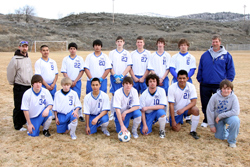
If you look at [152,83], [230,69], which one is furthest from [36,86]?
[230,69]

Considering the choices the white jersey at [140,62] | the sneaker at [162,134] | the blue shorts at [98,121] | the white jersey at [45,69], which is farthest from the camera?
the white jersey at [140,62]

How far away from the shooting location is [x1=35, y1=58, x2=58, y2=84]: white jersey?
5.27 metres

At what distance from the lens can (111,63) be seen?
18.5 feet

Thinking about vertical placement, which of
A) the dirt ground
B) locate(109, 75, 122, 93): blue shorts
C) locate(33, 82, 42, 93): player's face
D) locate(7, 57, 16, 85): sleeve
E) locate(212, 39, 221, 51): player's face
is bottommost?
the dirt ground

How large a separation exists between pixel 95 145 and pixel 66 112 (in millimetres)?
1031

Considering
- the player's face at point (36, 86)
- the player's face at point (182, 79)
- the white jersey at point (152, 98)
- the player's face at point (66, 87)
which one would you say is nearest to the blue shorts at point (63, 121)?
the player's face at point (66, 87)

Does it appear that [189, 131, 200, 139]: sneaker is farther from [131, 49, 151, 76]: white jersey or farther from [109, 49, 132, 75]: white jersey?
[109, 49, 132, 75]: white jersey

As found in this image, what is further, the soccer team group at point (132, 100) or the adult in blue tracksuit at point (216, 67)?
the adult in blue tracksuit at point (216, 67)

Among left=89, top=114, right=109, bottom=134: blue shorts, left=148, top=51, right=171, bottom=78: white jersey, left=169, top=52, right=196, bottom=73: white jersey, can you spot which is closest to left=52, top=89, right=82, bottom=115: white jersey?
left=89, top=114, right=109, bottom=134: blue shorts

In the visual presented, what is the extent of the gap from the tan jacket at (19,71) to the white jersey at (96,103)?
54.0 inches

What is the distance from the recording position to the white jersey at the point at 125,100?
14.8 feet

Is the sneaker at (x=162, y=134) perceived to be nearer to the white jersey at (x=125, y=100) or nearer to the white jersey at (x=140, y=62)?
the white jersey at (x=125, y=100)

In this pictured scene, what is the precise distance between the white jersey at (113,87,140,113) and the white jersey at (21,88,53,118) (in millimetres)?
1352

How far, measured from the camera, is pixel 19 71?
15.6 feet
